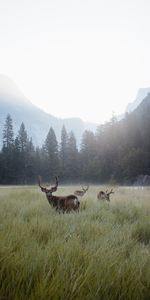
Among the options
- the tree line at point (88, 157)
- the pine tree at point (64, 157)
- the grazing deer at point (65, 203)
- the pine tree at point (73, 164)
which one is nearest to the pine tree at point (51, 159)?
the tree line at point (88, 157)

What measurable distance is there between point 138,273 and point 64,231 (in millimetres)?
2092

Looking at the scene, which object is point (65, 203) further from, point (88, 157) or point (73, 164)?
point (73, 164)

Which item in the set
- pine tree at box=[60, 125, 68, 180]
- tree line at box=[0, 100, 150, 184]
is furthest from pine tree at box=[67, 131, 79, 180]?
pine tree at box=[60, 125, 68, 180]

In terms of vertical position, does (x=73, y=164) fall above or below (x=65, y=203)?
above

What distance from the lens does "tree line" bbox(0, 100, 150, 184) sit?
54500 mm

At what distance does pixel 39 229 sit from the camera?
16.7 ft

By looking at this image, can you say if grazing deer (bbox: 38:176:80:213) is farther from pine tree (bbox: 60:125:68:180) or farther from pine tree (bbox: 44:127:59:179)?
pine tree (bbox: 60:125:68:180)

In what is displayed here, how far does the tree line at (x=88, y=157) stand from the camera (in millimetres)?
54500

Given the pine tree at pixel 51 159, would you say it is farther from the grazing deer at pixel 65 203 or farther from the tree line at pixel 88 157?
the grazing deer at pixel 65 203

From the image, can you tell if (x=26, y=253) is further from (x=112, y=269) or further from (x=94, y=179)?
(x=94, y=179)

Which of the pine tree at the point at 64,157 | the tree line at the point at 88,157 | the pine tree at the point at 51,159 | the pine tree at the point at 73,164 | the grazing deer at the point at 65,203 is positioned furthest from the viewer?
the pine tree at the point at 51,159

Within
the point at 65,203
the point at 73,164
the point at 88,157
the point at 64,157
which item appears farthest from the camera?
the point at 64,157

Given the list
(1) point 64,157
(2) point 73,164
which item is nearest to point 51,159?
(2) point 73,164

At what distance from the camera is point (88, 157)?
201ft
